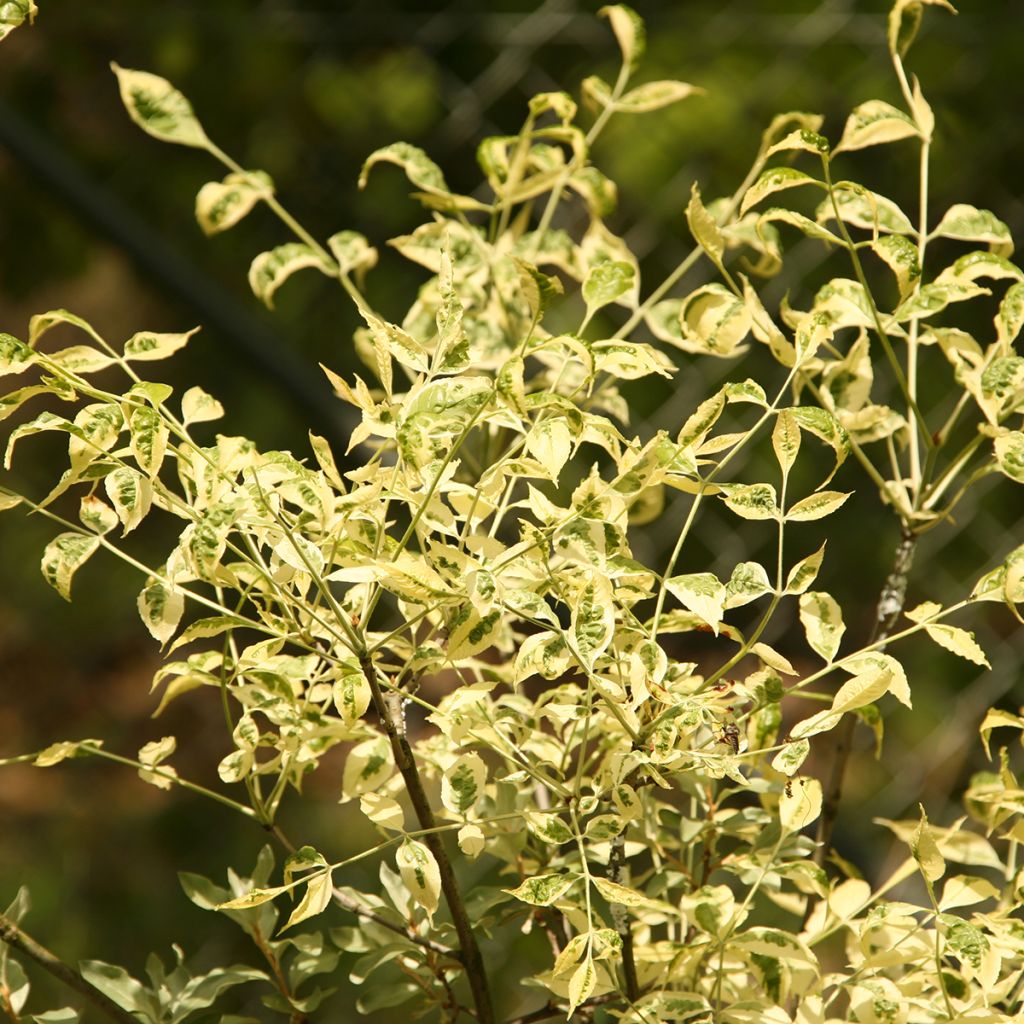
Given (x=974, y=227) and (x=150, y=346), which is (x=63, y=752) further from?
(x=974, y=227)

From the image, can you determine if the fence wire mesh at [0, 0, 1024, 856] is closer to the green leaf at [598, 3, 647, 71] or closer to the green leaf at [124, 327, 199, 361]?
the green leaf at [598, 3, 647, 71]

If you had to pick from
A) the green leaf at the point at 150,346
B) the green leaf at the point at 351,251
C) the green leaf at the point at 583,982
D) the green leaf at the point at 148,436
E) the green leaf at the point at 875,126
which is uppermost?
the green leaf at the point at 150,346

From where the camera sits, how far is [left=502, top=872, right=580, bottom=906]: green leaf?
0.38 meters

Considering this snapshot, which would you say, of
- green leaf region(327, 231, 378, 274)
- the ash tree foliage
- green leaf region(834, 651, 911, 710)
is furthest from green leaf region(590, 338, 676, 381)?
green leaf region(327, 231, 378, 274)

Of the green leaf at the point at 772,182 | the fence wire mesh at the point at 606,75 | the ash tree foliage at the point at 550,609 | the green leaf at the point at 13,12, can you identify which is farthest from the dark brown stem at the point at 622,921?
the fence wire mesh at the point at 606,75

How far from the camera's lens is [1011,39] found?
189cm

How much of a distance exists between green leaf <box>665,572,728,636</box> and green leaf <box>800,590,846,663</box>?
0.16 feet

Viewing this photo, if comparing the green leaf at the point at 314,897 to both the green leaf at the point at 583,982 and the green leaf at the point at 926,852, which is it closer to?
the green leaf at the point at 583,982

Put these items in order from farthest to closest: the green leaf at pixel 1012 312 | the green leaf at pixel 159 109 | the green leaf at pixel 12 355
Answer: the green leaf at pixel 159 109, the green leaf at pixel 1012 312, the green leaf at pixel 12 355

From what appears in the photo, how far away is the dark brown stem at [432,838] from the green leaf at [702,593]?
0.31 ft

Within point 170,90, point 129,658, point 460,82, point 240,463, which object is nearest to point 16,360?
point 240,463

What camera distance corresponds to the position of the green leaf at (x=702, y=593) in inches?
15.2

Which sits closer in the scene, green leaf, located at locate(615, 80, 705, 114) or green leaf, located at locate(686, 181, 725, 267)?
green leaf, located at locate(686, 181, 725, 267)

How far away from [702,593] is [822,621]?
0.07 metres
